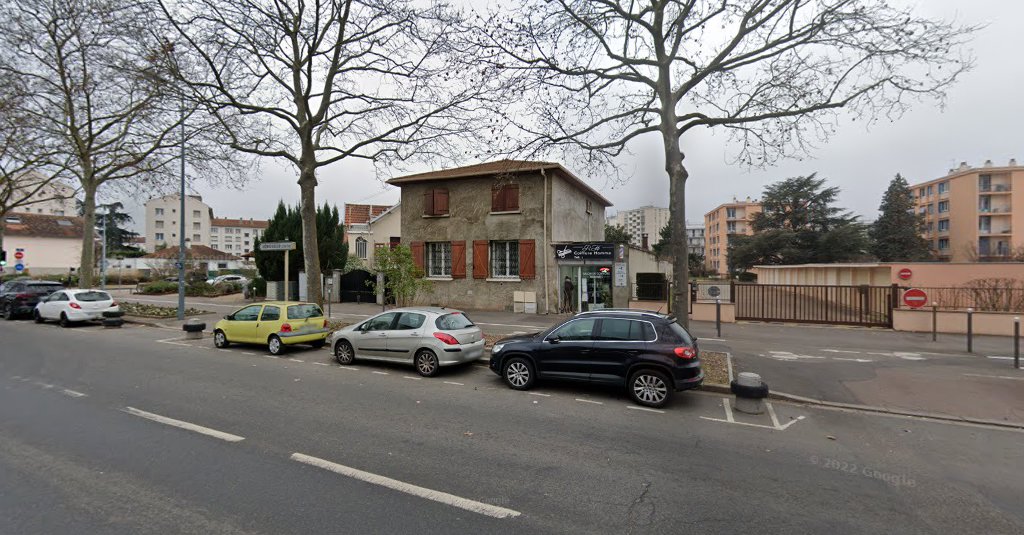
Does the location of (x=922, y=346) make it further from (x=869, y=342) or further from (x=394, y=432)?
(x=394, y=432)

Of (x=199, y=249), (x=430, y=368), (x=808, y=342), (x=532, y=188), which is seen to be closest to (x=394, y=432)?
(x=430, y=368)

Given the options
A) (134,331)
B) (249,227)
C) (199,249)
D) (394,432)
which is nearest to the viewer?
(394,432)

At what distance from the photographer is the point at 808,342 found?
1291 centimetres

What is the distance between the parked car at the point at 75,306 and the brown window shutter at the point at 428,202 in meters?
12.8

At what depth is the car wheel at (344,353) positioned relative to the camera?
10.5m

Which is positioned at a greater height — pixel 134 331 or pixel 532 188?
pixel 532 188

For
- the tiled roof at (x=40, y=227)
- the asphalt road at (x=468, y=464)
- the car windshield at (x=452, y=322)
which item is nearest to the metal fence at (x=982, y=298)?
the asphalt road at (x=468, y=464)

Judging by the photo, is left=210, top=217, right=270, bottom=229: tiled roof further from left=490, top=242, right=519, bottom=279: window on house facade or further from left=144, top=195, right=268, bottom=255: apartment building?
left=490, top=242, right=519, bottom=279: window on house facade

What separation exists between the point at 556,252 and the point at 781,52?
11.4 meters

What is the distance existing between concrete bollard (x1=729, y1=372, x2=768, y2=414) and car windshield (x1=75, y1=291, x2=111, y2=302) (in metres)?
22.5

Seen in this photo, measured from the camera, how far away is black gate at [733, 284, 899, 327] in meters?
15.6

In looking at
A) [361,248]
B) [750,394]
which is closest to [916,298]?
[750,394]

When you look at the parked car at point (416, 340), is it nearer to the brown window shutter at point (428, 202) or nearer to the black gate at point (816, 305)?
the black gate at point (816, 305)

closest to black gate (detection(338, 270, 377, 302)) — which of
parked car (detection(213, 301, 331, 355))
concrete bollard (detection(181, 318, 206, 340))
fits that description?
concrete bollard (detection(181, 318, 206, 340))
